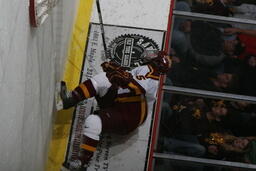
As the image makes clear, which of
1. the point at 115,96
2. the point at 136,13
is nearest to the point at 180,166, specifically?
the point at 115,96

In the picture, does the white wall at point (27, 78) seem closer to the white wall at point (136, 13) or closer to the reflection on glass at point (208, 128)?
the white wall at point (136, 13)

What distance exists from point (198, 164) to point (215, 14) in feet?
3.68

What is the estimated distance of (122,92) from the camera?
10.0ft

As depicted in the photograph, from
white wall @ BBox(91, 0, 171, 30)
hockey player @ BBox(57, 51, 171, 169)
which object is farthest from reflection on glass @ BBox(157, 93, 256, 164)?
white wall @ BBox(91, 0, 171, 30)

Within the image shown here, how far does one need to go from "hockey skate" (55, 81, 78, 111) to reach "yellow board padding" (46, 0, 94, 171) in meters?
0.17

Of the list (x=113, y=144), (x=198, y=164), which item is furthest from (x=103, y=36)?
(x=198, y=164)

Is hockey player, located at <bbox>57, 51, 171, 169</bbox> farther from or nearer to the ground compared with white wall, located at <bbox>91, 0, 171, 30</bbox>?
nearer to the ground

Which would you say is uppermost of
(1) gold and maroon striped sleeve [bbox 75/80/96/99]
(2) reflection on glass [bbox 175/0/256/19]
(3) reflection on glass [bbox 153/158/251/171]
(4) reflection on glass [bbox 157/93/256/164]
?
(2) reflection on glass [bbox 175/0/256/19]

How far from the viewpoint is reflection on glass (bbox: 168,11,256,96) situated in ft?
11.3

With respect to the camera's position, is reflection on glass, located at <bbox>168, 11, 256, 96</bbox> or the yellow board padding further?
reflection on glass, located at <bbox>168, 11, 256, 96</bbox>

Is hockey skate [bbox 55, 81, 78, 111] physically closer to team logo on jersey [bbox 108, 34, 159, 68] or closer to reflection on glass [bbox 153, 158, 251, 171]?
team logo on jersey [bbox 108, 34, 159, 68]

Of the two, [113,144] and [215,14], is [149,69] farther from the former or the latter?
[215,14]

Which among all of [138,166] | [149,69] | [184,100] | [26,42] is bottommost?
[138,166]

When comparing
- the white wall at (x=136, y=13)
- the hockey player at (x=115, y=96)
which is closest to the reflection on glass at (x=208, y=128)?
the hockey player at (x=115, y=96)
